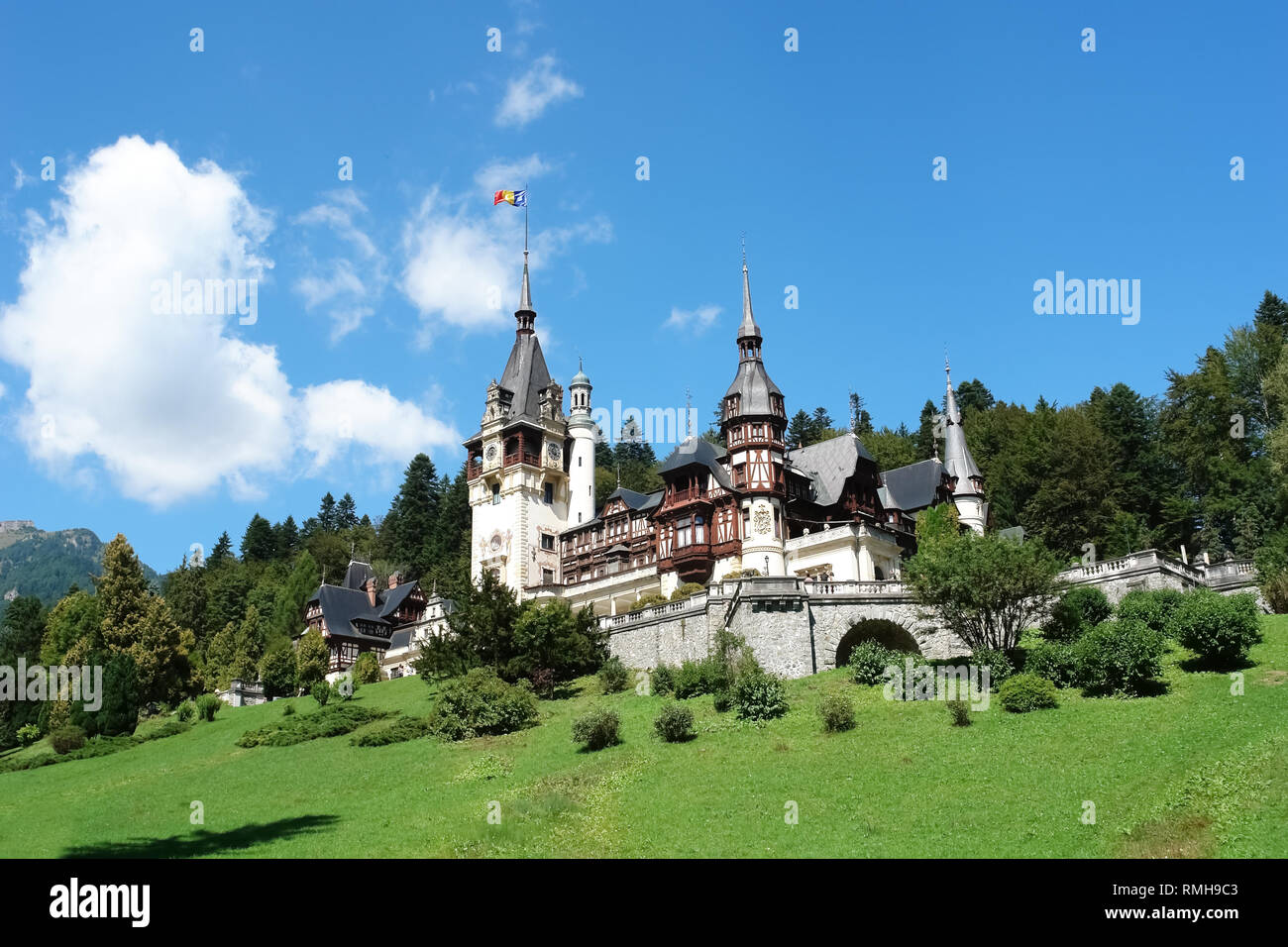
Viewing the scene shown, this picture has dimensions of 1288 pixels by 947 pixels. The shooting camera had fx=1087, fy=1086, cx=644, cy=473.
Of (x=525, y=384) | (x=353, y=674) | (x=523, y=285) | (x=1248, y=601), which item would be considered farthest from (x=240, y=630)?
(x=1248, y=601)

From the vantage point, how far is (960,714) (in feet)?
101

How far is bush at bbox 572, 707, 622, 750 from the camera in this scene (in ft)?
109

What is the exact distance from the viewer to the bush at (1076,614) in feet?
126

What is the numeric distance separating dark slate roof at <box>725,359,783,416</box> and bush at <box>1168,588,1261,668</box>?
2732 cm

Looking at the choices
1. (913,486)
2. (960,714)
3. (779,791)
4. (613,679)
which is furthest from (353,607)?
(779,791)

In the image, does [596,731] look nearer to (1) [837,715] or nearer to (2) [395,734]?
(1) [837,715]

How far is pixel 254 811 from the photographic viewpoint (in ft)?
94.7

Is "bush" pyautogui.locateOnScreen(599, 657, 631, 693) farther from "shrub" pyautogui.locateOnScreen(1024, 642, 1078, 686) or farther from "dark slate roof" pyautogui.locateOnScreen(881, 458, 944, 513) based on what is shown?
"dark slate roof" pyautogui.locateOnScreen(881, 458, 944, 513)

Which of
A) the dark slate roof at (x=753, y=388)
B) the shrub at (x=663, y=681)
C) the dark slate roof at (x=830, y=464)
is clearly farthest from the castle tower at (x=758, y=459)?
the shrub at (x=663, y=681)

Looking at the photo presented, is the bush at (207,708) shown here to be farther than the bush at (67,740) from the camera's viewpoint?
Yes

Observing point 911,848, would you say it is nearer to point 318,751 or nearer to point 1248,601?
point 1248,601

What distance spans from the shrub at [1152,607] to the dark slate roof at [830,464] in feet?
67.5

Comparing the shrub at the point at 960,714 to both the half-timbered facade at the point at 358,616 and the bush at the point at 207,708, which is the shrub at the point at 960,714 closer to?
the bush at the point at 207,708

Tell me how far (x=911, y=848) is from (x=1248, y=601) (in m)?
18.9
